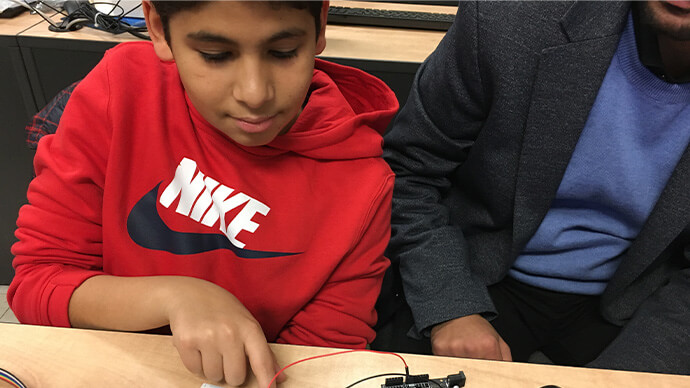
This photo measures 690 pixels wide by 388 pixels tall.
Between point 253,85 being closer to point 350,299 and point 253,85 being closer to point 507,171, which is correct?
point 350,299

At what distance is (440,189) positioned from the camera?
106 cm

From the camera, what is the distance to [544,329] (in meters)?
1.07

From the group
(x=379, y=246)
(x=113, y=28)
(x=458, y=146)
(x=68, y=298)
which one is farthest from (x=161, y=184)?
(x=113, y=28)

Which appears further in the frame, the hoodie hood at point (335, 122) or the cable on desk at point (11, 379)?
the hoodie hood at point (335, 122)

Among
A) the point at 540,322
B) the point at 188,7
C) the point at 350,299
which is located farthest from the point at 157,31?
the point at 540,322

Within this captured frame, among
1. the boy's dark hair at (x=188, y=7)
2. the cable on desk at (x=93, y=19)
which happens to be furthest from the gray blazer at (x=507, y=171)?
the cable on desk at (x=93, y=19)

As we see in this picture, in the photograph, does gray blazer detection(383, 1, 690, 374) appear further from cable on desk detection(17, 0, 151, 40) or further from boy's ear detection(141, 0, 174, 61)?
cable on desk detection(17, 0, 151, 40)

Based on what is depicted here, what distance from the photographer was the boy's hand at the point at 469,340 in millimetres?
872

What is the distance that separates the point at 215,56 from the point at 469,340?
58 centimetres

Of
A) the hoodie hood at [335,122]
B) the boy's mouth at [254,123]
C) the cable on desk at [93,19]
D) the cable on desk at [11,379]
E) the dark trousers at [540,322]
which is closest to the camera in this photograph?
the cable on desk at [11,379]

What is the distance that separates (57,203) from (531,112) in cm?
71

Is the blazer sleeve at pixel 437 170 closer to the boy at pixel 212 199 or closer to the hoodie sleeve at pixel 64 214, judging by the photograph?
the boy at pixel 212 199

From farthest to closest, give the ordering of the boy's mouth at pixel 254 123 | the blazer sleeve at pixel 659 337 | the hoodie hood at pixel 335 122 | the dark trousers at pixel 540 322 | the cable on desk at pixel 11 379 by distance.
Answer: the dark trousers at pixel 540 322, the blazer sleeve at pixel 659 337, the hoodie hood at pixel 335 122, the boy's mouth at pixel 254 123, the cable on desk at pixel 11 379

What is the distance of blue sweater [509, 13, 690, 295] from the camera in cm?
84
